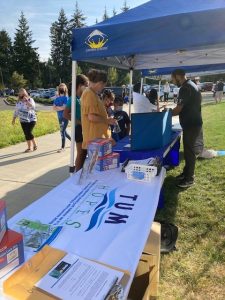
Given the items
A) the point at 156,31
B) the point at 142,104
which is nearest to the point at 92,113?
the point at 156,31

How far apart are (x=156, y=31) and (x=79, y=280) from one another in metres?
2.51

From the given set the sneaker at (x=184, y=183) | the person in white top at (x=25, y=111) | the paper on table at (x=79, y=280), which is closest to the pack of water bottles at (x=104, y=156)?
the paper on table at (x=79, y=280)

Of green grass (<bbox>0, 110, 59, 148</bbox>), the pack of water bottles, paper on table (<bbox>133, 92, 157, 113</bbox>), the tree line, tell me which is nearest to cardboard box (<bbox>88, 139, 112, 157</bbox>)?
the pack of water bottles

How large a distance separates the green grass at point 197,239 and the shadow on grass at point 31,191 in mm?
1878

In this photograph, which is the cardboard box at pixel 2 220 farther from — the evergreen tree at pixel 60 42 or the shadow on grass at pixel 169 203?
the evergreen tree at pixel 60 42

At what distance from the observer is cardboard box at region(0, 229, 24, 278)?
152 centimetres

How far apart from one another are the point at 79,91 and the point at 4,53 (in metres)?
71.7

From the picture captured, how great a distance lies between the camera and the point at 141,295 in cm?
204

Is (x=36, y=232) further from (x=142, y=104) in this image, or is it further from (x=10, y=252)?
(x=142, y=104)

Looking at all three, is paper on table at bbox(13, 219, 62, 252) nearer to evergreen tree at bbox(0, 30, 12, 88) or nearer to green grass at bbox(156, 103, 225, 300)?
green grass at bbox(156, 103, 225, 300)

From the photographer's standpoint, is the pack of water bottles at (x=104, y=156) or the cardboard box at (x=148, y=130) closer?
the pack of water bottles at (x=104, y=156)

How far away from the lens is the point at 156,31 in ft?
10.2

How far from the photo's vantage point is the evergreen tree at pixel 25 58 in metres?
66.6

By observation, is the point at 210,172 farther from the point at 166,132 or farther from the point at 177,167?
the point at 166,132
